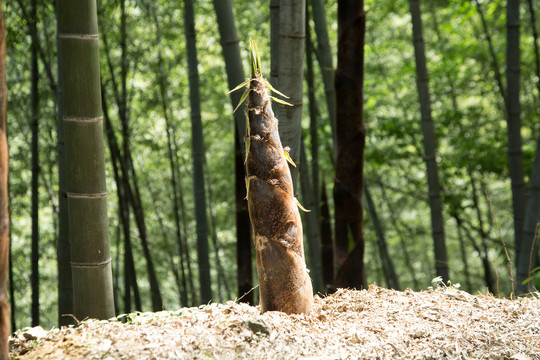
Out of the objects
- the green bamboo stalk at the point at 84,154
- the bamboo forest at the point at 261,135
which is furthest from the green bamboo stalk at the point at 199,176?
the green bamboo stalk at the point at 84,154

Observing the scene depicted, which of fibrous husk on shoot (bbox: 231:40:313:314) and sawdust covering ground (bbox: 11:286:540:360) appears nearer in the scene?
sawdust covering ground (bbox: 11:286:540:360)

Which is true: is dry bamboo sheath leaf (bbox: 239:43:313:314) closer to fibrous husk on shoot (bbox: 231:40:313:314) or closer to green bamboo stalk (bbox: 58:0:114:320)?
fibrous husk on shoot (bbox: 231:40:313:314)

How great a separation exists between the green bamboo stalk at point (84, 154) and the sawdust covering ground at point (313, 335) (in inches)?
8.6

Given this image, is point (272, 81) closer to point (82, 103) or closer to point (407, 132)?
point (82, 103)

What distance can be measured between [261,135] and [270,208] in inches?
9.8

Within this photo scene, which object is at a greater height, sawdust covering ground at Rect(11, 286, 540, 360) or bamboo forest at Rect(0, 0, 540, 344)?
bamboo forest at Rect(0, 0, 540, 344)

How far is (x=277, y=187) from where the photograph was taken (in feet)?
5.73

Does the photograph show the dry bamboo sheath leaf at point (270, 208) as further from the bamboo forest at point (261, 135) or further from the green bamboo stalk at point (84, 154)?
the green bamboo stalk at point (84, 154)

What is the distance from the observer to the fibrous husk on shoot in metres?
1.74

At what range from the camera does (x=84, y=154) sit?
1.82 m

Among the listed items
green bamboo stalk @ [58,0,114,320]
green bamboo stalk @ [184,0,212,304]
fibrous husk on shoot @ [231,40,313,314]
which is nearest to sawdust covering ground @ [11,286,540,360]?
fibrous husk on shoot @ [231,40,313,314]

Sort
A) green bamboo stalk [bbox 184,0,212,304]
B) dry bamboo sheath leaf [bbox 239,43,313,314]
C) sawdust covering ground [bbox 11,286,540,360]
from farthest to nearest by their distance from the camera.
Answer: green bamboo stalk [bbox 184,0,212,304], dry bamboo sheath leaf [bbox 239,43,313,314], sawdust covering ground [bbox 11,286,540,360]

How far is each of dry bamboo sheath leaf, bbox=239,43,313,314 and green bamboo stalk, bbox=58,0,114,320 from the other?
553mm

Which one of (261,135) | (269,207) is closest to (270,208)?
(269,207)
